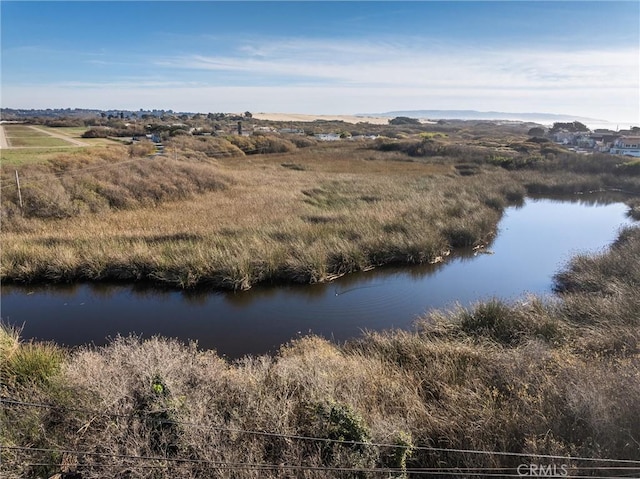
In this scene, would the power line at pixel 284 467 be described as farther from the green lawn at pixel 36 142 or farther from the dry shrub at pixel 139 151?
the green lawn at pixel 36 142

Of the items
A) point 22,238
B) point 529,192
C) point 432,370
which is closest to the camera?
point 432,370

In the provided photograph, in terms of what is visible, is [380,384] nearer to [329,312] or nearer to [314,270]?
[329,312]

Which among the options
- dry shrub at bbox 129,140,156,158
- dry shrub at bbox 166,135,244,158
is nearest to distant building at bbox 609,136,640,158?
dry shrub at bbox 166,135,244,158

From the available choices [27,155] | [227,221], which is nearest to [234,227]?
[227,221]

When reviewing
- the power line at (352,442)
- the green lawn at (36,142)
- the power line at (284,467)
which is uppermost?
the green lawn at (36,142)

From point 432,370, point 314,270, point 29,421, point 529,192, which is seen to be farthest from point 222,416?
point 529,192

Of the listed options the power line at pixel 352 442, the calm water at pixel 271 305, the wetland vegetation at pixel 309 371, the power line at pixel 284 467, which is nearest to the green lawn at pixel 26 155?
the wetland vegetation at pixel 309 371
